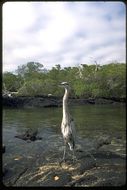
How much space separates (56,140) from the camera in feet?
27.7

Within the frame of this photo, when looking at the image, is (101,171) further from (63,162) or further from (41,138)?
(41,138)

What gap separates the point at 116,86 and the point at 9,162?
75.5 feet

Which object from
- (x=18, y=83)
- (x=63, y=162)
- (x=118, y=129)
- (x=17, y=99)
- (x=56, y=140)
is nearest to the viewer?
(x=63, y=162)

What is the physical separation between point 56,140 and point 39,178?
358cm

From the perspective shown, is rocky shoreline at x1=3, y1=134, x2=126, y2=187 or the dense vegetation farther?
the dense vegetation

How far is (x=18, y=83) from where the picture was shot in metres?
30.5

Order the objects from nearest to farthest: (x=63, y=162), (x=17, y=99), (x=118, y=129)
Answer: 1. (x=63, y=162)
2. (x=118, y=129)
3. (x=17, y=99)

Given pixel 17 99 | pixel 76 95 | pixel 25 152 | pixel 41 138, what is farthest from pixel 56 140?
pixel 76 95

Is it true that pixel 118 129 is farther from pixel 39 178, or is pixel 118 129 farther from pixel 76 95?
pixel 76 95

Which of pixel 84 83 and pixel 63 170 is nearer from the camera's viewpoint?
pixel 63 170

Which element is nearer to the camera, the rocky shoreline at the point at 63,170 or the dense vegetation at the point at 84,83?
the rocky shoreline at the point at 63,170

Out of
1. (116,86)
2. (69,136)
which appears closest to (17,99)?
(116,86)

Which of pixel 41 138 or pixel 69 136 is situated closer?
Answer: pixel 69 136

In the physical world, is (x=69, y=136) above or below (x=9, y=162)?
above
